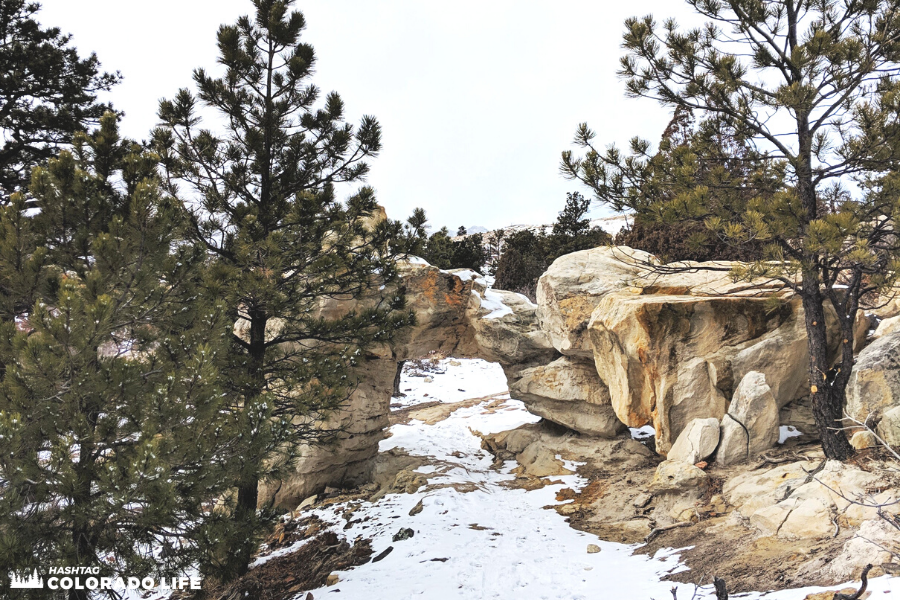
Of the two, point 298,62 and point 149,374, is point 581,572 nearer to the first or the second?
point 149,374

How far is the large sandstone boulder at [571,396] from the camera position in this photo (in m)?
10.4

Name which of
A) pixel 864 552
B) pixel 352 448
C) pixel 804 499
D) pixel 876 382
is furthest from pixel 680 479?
pixel 352 448

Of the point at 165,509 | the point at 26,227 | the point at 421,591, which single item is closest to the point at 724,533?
the point at 421,591

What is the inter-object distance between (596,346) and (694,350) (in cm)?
186

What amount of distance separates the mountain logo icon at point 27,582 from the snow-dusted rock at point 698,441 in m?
7.73

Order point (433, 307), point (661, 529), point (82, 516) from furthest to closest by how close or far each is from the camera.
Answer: point (433, 307) < point (661, 529) < point (82, 516)

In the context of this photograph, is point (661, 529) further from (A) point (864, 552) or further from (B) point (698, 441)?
(A) point (864, 552)

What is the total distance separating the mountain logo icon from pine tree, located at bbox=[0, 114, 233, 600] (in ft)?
0.30

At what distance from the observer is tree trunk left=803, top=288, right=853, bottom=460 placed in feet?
19.9

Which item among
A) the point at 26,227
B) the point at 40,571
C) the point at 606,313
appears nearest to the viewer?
the point at 40,571

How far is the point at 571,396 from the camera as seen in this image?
34.7ft

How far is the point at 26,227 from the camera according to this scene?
4148 mm

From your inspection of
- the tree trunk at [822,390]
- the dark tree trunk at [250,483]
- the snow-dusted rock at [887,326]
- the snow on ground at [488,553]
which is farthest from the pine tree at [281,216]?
the snow-dusted rock at [887,326]

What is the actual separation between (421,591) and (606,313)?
5.75m
